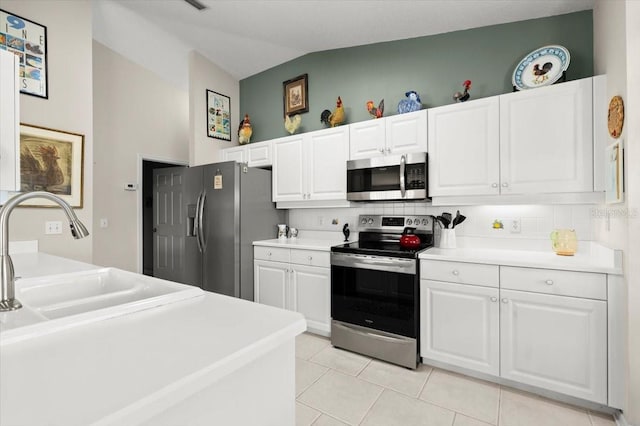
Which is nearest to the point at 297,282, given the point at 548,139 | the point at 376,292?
the point at 376,292

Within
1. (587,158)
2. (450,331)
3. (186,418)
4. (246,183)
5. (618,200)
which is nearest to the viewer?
(186,418)

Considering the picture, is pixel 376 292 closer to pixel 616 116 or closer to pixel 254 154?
pixel 616 116

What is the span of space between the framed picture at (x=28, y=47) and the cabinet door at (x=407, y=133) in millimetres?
2827

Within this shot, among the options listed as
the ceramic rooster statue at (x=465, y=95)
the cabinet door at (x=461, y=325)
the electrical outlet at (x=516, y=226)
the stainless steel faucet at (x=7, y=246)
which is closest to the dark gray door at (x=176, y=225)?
the cabinet door at (x=461, y=325)

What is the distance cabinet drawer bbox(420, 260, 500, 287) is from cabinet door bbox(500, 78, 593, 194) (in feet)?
2.06

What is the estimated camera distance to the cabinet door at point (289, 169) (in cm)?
330

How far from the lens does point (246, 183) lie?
324 centimetres

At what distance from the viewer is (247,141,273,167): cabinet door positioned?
140 inches

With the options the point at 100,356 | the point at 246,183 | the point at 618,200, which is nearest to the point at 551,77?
the point at 618,200

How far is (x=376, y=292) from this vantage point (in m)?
2.51

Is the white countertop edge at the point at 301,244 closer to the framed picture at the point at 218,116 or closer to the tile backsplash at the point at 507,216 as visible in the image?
the tile backsplash at the point at 507,216

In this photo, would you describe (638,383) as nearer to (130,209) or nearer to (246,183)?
(246,183)

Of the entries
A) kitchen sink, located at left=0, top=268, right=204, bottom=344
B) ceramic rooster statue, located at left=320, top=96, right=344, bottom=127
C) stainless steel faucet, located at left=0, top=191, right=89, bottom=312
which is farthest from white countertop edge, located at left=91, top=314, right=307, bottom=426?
ceramic rooster statue, located at left=320, top=96, right=344, bottom=127

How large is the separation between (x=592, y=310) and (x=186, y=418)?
222 cm
